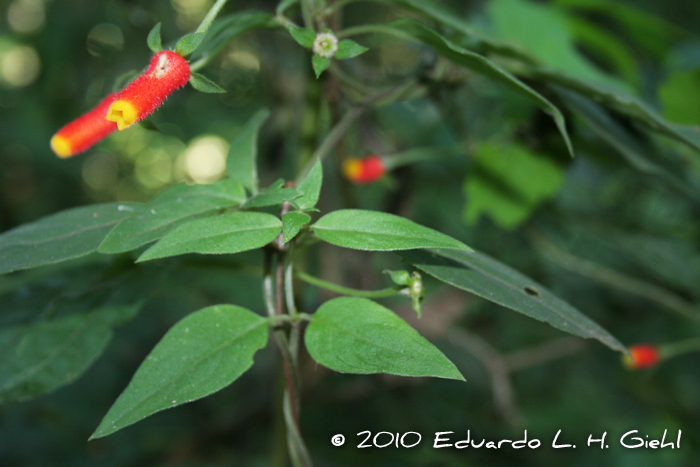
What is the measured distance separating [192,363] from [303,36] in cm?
47

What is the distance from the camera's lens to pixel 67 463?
222cm

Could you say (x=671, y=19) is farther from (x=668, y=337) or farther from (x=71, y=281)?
(x=71, y=281)

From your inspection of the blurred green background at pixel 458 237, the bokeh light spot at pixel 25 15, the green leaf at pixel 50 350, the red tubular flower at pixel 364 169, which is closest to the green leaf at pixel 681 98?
the blurred green background at pixel 458 237

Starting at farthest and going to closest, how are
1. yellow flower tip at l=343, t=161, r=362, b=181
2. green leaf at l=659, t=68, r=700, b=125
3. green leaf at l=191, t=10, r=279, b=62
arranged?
green leaf at l=659, t=68, r=700, b=125
yellow flower tip at l=343, t=161, r=362, b=181
green leaf at l=191, t=10, r=279, b=62

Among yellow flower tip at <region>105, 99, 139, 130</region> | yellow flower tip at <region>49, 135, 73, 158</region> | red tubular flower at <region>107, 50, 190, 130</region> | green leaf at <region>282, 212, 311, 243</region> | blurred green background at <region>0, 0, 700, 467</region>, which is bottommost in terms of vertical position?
blurred green background at <region>0, 0, 700, 467</region>

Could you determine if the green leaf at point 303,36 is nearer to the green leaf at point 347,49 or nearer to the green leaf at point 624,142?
the green leaf at point 347,49

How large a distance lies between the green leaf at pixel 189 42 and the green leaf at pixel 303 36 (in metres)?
0.13

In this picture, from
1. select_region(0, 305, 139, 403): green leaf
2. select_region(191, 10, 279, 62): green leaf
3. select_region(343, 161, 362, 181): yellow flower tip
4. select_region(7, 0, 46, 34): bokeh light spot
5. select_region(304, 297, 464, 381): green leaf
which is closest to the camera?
select_region(304, 297, 464, 381): green leaf

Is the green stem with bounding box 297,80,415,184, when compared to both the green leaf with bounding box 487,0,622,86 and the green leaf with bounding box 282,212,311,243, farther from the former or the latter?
the green leaf with bounding box 487,0,622,86

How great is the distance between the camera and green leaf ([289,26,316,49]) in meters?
0.72

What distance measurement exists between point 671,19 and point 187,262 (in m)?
4.02

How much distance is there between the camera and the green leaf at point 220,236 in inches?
23.1

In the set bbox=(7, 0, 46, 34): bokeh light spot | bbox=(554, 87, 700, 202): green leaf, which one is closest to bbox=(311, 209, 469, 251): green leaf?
bbox=(554, 87, 700, 202): green leaf

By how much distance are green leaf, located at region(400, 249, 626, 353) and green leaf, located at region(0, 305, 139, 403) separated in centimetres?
66
